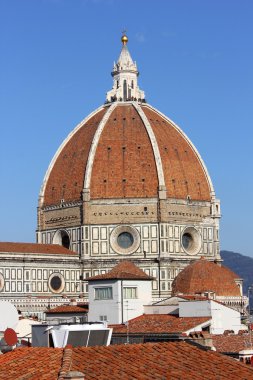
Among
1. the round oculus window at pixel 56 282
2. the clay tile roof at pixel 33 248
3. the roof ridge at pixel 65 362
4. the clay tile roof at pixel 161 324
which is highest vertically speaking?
the clay tile roof at pixel 33 248

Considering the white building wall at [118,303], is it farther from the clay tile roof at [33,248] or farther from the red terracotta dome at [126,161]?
the red terracotta dome at [126,161]

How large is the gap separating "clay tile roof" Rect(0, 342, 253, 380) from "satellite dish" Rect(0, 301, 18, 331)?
5909 millimetres

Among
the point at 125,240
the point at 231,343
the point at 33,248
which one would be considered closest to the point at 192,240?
the point at 125,240

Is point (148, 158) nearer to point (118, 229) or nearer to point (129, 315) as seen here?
point (118, 229)

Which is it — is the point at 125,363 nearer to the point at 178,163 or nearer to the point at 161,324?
the point at 161,324

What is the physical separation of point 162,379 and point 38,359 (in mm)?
1886

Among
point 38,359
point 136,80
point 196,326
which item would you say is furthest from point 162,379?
point 136,80

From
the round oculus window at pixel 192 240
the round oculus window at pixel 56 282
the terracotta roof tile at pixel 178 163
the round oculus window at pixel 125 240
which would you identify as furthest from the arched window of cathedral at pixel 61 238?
the round oculus window at pixel 192 240

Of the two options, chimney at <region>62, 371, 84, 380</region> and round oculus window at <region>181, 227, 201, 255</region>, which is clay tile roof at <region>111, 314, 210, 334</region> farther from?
round oculus window at <region>181, 227, 201, 255</region>

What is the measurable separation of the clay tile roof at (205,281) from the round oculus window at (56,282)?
11117 mm

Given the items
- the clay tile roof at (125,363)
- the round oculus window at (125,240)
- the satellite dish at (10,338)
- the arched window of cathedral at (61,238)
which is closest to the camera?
the clay tile roof at (125,363)

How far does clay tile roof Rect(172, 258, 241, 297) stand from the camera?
203ft

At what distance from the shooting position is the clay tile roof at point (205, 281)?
62.0m

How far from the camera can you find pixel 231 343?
30.9 metres
